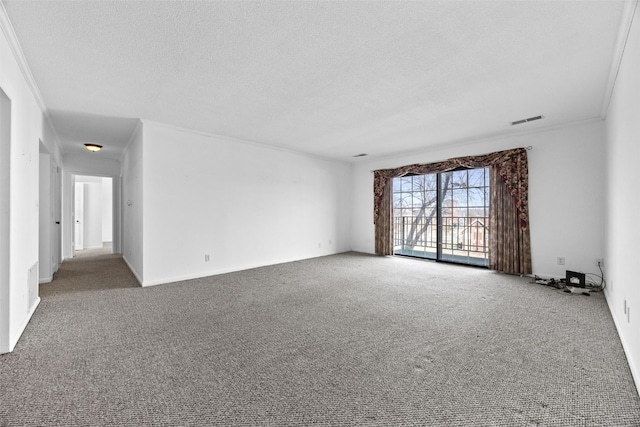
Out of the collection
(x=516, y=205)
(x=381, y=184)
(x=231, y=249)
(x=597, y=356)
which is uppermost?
(x=381, y=184)

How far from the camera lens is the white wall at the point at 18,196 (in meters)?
2.17

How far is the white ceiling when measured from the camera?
1.91 metres

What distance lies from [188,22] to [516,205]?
510 centimetres

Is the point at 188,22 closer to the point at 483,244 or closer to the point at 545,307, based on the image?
the point at 545,307

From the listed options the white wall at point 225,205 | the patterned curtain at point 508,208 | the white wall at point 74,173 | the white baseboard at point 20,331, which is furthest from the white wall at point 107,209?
the patterned curtain at point 508,208

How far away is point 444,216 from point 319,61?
4.49m

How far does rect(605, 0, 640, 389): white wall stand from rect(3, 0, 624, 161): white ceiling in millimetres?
275

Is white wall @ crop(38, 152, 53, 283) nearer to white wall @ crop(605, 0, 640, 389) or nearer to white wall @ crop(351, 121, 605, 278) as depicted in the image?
white wall @ crop(605, 0, 640, 389)

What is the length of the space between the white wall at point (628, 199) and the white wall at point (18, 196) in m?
4.23

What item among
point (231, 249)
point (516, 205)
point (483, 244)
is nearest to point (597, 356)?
point (516, 205)

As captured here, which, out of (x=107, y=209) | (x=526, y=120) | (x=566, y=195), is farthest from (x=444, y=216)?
(x=107, y=209)

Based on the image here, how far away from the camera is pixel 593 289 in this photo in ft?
12.5

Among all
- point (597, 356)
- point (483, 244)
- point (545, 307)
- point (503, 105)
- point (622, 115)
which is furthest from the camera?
point (483, 244)

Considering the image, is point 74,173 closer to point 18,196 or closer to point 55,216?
point 55,216
